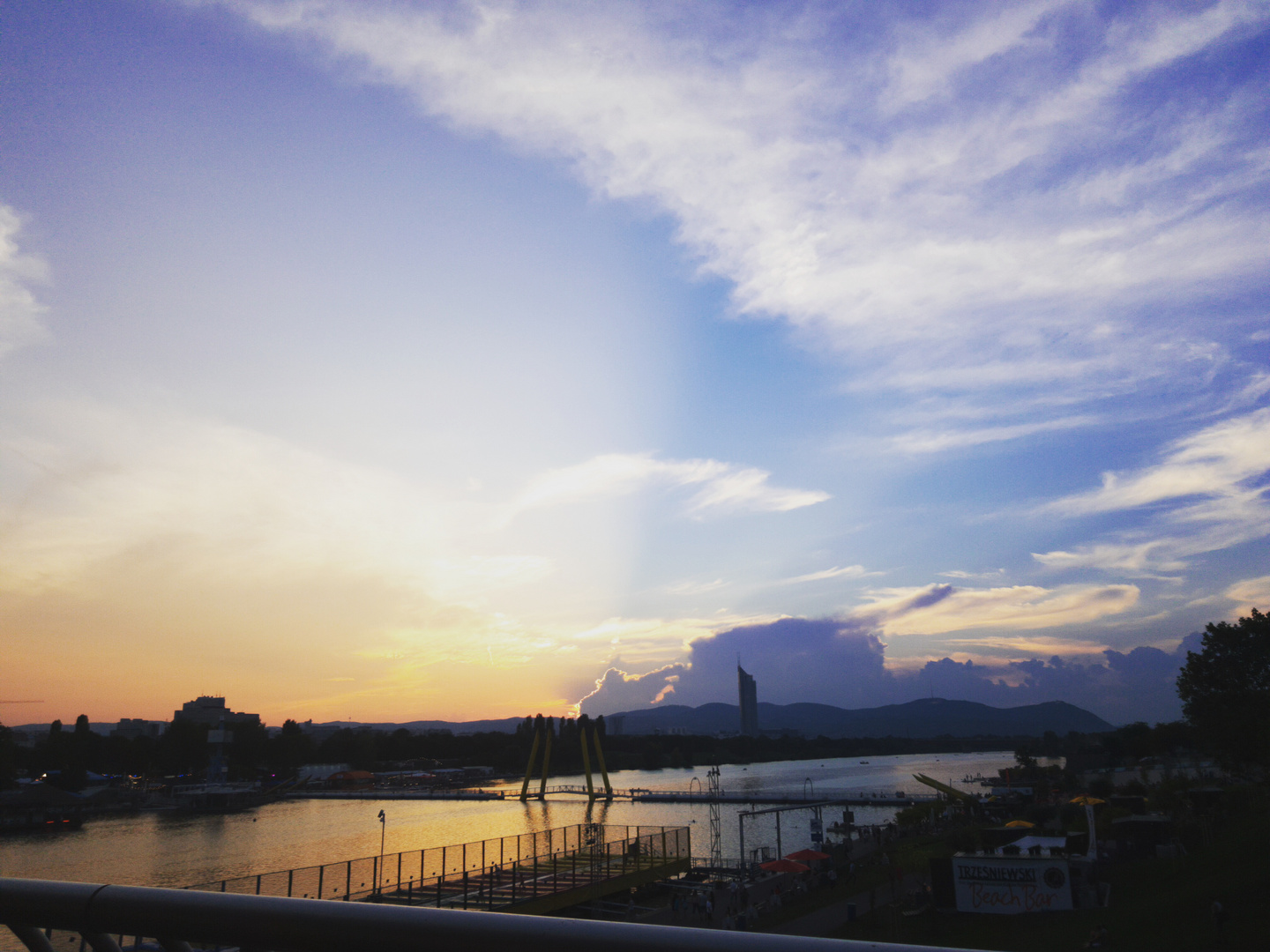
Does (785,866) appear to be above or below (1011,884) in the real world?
below

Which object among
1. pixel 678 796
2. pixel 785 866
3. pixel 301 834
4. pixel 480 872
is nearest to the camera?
pixel 480 872

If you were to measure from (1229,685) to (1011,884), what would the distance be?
3868 cm

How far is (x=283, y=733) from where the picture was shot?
13250 centimetres

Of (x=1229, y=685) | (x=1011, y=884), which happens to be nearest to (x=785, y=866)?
(x=1011, y=884)

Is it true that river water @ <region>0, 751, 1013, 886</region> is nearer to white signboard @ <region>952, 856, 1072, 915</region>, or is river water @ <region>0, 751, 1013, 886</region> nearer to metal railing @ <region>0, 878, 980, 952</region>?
white signboard @ <region>952, 856, 1072, 915</region>

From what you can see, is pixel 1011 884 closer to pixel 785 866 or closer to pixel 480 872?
pixel 480 872

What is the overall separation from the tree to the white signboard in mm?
31863

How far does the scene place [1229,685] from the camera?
159ft

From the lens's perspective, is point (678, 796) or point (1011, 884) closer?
point (1011, 884)

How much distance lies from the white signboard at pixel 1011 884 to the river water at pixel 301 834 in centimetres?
3192

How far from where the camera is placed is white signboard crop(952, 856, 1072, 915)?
66.3 feet

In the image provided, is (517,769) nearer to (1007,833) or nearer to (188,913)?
(1007,833)

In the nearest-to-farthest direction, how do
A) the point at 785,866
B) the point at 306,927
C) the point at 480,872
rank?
the point at 306,927 → the point at 480,872 → the point at 785,866

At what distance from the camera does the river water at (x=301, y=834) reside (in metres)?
50.1
